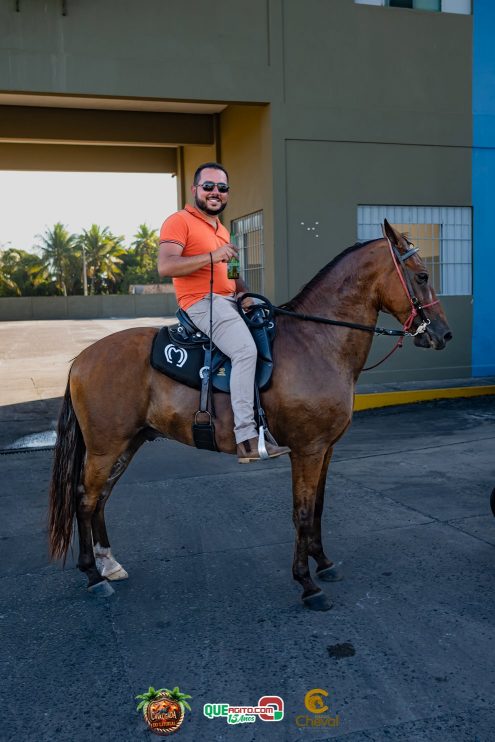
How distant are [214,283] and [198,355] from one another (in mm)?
469

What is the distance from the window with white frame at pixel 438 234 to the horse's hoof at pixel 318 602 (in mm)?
8857

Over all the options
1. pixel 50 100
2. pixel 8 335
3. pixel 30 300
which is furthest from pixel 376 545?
pixel 30 300

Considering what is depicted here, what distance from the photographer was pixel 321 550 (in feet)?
14.7

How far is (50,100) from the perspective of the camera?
41.6 ft

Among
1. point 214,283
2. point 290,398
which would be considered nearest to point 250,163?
point 214,283

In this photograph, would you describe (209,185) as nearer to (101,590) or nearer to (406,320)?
(406,320)

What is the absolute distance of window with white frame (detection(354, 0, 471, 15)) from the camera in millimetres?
11688

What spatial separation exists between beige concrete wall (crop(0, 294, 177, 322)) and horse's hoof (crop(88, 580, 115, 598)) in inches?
1486

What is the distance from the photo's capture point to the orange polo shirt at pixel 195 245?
408cm

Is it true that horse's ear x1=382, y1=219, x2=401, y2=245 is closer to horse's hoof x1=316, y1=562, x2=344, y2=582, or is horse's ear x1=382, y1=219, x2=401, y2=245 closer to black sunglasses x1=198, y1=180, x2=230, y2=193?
black sunglasses x1=198, y1=180, x2=230, y2=193

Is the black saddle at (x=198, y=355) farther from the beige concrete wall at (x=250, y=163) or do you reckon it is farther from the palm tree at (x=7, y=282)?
the palm tree at (x=7, y=282)

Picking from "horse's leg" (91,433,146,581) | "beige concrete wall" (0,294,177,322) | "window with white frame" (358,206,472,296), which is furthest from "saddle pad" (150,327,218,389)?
"beige concrete wall" (0,294,177,322)

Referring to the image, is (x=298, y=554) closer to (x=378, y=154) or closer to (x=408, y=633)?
(x=408, y=633)

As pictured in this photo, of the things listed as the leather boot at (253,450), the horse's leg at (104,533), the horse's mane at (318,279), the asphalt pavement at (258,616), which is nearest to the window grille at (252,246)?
the asphalt pavement at (258,616)
